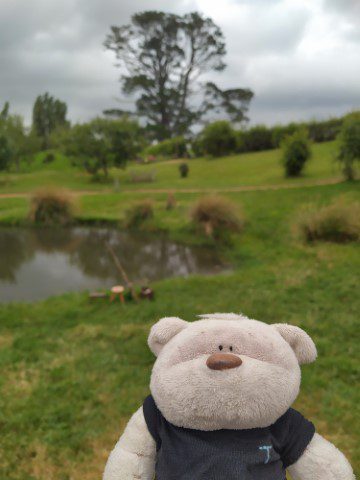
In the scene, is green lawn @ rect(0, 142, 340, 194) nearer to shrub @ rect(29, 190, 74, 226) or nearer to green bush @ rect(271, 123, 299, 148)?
green bush @ rect(271, 123, 299, 148)

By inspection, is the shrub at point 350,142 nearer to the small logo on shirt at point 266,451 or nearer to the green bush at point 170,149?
the small logo on shirt at point 266,451

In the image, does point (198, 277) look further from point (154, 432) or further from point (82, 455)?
point (154, 432)

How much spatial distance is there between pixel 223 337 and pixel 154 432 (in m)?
0.59

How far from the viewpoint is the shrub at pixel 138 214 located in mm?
12352

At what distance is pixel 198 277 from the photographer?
7715mm

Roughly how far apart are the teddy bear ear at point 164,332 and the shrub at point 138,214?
10.5 metres

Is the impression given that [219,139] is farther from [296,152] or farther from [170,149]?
[296,152]

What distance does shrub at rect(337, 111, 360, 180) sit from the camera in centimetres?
1340

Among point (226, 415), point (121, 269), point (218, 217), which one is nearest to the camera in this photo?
point (226, 415)

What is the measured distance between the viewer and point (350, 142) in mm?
13594

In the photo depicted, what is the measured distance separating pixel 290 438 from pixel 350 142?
13.8m

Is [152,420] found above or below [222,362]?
below

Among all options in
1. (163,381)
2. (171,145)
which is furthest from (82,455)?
(171,145)

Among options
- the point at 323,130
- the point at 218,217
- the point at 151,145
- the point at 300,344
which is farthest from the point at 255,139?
the point at 300,344
